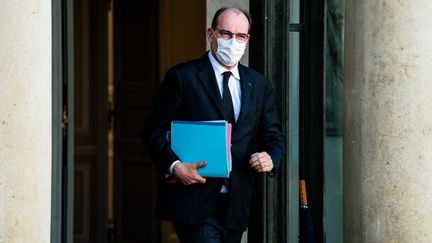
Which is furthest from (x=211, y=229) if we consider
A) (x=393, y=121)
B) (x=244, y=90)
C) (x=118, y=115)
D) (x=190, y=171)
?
(x=118, y=115)

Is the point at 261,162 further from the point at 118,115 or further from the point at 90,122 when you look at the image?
the point at 90,122

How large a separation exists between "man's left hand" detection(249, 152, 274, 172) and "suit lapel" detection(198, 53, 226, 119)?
0.24 m

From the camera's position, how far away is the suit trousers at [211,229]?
5.48 meters

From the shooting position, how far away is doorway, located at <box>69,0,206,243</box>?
8992 mm

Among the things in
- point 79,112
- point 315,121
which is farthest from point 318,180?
point 79,112

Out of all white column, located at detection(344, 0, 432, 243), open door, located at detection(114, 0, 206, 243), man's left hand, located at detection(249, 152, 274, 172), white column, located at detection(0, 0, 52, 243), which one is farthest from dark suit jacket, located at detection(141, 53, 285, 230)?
open door, located at detection(114, 0, 206, 243)

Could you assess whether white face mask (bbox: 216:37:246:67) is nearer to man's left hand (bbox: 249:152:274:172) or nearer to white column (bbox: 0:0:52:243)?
man's left hand (bbox: 249:152:274:172)

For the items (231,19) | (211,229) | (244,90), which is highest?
(231,19)

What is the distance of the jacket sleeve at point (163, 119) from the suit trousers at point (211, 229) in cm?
29

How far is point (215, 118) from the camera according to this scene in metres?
5.50

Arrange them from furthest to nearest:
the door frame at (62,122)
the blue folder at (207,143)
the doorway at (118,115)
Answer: the doorway at (118,115), the door frame at (62,122), the blue folder at (207,143)

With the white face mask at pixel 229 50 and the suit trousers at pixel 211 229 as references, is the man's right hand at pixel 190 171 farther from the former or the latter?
the white face mask at pixel 229 50

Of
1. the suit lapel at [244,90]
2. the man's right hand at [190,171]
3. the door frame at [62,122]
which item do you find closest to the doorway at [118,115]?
the door frame at [62,122]

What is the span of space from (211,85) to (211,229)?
64 cm
